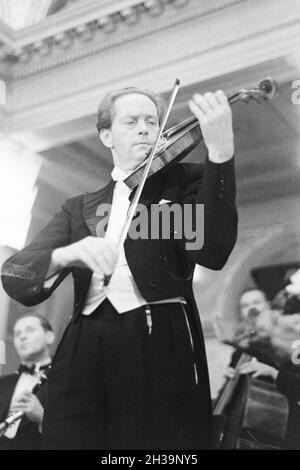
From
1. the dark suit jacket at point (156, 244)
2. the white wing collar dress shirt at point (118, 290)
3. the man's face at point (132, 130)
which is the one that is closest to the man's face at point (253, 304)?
the dark suit jacket at point (156, 244)

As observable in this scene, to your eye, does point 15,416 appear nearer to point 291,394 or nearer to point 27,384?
point 27,384

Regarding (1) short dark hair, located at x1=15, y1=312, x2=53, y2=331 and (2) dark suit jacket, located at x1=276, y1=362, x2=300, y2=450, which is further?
(1) short dark hair, located at x1=15, y1=312, x2=53, y2=331

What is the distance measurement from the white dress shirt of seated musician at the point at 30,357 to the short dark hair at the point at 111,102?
2.85ft

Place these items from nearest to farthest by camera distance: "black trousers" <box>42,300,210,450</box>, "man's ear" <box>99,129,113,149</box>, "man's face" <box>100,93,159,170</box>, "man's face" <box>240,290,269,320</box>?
"black trousers" <box>42,300,210,450</box> < "man's face" <box>240,290,269,320</box> < "man's face" <box>100,93,159,170</box> < "man's ear" <box>99,129,113,149</box>

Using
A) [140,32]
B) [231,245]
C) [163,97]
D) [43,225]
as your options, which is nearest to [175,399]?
[231,245]

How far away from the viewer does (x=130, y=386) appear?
2.66 metres

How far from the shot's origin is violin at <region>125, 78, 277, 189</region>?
270 cm

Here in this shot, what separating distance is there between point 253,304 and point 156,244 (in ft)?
1.46

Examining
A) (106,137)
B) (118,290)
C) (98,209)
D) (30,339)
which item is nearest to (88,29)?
(106,137)

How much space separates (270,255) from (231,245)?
0.73 feet

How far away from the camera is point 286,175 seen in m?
3.01

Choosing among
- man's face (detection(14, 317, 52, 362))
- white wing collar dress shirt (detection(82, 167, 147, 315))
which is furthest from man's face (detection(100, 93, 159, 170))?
man's face (detection(14, 317, 52, 362))

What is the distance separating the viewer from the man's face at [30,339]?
10.0 feet

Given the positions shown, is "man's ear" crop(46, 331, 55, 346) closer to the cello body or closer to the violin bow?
the violin bow
